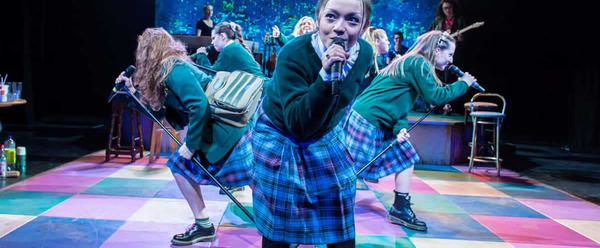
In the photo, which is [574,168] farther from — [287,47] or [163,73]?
[287,47]

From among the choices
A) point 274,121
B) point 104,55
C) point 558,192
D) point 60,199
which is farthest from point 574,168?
point 104,55

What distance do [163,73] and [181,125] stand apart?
37 cm

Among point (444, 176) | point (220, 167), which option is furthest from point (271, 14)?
point (220, 167)

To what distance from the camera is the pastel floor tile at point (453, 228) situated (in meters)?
4.06

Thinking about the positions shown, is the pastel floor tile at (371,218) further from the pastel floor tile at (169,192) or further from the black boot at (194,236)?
the pastel floor tile at (169,192)

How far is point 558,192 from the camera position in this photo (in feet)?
19.7

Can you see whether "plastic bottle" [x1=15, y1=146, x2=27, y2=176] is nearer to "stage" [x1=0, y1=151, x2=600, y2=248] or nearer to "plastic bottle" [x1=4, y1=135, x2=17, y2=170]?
"plastic bottle" [x1=4, y1=135, x2=17, y2=170]

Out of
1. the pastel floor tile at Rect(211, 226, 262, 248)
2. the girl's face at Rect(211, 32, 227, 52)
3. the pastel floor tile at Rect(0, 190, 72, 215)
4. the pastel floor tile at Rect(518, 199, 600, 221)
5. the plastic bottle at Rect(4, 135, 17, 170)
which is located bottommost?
the pastel floor tile at Rect(518, 199, 600, 221)

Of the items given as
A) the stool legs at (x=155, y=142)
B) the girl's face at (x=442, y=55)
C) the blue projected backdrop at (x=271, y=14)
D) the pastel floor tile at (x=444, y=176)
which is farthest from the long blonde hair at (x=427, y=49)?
the blue projected backdrop at (x=271, y=14)

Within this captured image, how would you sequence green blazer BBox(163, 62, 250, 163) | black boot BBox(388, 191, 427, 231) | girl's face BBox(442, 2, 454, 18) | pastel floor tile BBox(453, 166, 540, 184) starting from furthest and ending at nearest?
girl's face BBox(442, 2, 454, 18), pastel floor tile BBox(453, 166, 540, 184), black boot BBox(388, 191, 427, 231), green blazer BBox(163, 62, 250, 163)

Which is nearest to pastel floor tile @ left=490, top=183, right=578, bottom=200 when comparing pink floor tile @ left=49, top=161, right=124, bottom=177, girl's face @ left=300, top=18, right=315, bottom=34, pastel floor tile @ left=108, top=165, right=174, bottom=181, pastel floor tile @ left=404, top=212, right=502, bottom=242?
pastel floor tile @ left=404, top=212, right=502, bottom=242

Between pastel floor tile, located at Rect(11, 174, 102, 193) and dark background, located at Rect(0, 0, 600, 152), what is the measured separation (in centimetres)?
540

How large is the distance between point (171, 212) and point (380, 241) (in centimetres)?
167

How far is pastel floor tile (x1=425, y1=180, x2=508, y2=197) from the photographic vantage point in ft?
18.9
